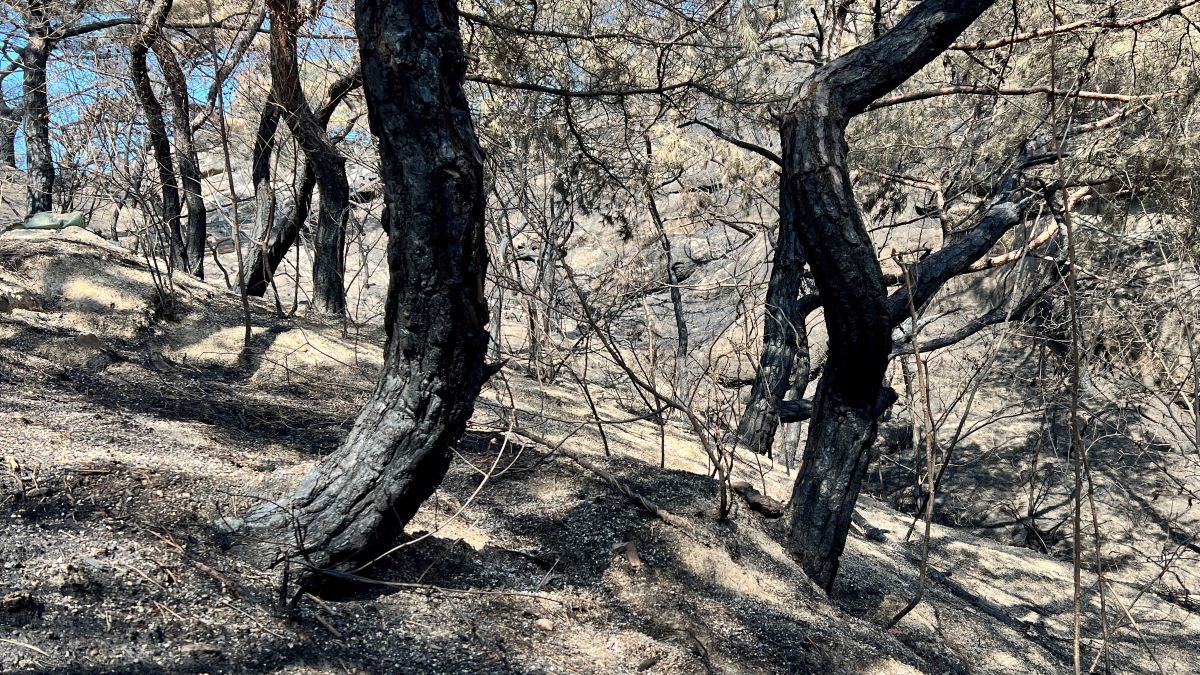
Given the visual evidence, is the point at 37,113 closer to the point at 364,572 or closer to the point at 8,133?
the point at 8,133

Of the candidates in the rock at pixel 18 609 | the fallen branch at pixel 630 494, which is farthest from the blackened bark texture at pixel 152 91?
the rock at pixel 18 609

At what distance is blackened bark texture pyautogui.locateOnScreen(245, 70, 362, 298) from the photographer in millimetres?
6520

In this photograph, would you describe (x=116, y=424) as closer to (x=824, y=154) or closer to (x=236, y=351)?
(x=236, y=351)

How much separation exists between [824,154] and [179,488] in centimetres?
238

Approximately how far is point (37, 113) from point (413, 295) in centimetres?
933

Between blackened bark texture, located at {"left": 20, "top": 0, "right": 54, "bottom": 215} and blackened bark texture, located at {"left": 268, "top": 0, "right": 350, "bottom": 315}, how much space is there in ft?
13.4

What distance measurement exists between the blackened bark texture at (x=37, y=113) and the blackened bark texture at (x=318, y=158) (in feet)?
13.4

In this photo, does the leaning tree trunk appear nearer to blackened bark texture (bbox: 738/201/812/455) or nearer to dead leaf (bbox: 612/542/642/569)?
blackened bark texture (bbox: 738/201/812/455)

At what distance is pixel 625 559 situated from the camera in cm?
314

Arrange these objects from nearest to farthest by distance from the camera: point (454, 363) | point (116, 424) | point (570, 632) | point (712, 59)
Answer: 1. point (454, 363)
2. point (570, 632)
3. point (116, 424)
4. point (712, 59)

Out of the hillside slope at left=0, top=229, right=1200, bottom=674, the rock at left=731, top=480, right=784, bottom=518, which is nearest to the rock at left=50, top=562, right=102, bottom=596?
the hillside slope at left=0, top=229, right=1200, bottom=674

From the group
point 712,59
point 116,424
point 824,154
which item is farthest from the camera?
point 712,59

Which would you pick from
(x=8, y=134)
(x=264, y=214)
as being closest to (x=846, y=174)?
(x=264, y=214)

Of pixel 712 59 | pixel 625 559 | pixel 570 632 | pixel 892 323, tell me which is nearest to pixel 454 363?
pixel 570 632
